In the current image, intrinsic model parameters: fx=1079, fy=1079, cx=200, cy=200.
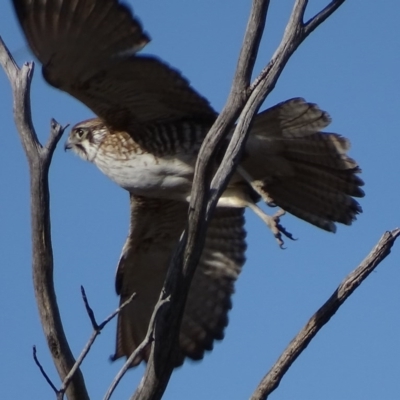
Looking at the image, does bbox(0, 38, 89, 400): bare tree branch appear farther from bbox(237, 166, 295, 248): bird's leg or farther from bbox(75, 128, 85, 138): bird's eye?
bbox(75, 128, 85, 138): bird's eye

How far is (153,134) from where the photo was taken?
8.22 metres

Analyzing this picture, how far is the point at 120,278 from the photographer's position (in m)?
9.25

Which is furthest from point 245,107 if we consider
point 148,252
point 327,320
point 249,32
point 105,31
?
point 148,252

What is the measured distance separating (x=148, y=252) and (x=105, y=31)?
2.52 metres

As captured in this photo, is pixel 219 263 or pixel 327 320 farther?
pixel 219 263

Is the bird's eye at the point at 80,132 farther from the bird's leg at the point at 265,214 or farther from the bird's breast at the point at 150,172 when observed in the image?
the bird's leg at the point at 265,214

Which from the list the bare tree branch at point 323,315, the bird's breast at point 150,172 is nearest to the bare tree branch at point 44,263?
the bare tree branch at point 323,315

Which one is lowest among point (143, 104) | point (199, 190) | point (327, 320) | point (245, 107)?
point (327, 320)

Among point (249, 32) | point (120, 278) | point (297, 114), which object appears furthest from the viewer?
point (120, 278)

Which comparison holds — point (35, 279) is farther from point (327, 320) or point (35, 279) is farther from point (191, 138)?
point (191, 138)

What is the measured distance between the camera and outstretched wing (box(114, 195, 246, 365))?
359 inches

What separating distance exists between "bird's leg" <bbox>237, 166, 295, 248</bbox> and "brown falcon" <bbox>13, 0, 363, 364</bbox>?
0.07 feet

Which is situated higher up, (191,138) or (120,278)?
(191,138)

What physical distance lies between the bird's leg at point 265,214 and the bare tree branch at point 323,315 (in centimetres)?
151
